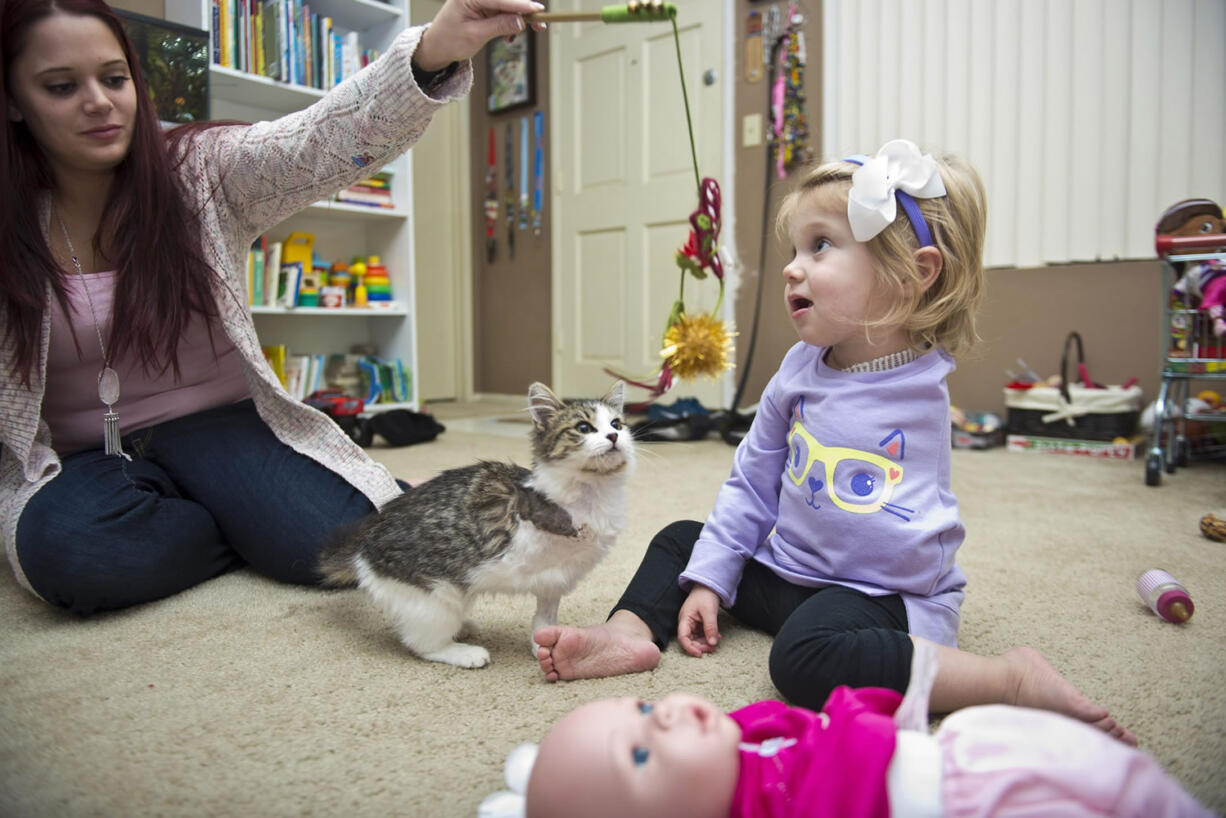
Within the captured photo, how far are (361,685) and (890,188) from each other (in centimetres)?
87

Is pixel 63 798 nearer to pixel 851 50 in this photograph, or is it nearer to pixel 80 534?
pixel 80 534

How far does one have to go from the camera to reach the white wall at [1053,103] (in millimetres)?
2633

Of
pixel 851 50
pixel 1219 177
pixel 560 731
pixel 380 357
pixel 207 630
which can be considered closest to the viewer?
pixel 560 731

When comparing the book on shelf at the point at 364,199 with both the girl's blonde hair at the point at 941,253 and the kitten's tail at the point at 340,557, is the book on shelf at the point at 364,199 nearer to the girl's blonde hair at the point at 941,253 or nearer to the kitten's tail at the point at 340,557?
the kitten's tail at the point at 340,557

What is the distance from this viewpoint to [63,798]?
2.27 ft

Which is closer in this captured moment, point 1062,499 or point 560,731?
point 560,731

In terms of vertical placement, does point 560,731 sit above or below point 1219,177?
below

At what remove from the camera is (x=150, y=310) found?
1.29m

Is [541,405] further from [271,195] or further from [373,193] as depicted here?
[373,193]

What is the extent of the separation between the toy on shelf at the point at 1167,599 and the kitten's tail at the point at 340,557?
1.14m

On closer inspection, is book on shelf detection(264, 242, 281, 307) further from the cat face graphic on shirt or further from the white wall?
the cat face graphic on shirt

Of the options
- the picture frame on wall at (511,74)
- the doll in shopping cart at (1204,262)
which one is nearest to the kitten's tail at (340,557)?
the doll in shopping cart at (1204,262)

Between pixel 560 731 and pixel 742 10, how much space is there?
368 cm

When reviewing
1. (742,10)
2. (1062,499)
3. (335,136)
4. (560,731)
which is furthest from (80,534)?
(742,10)
